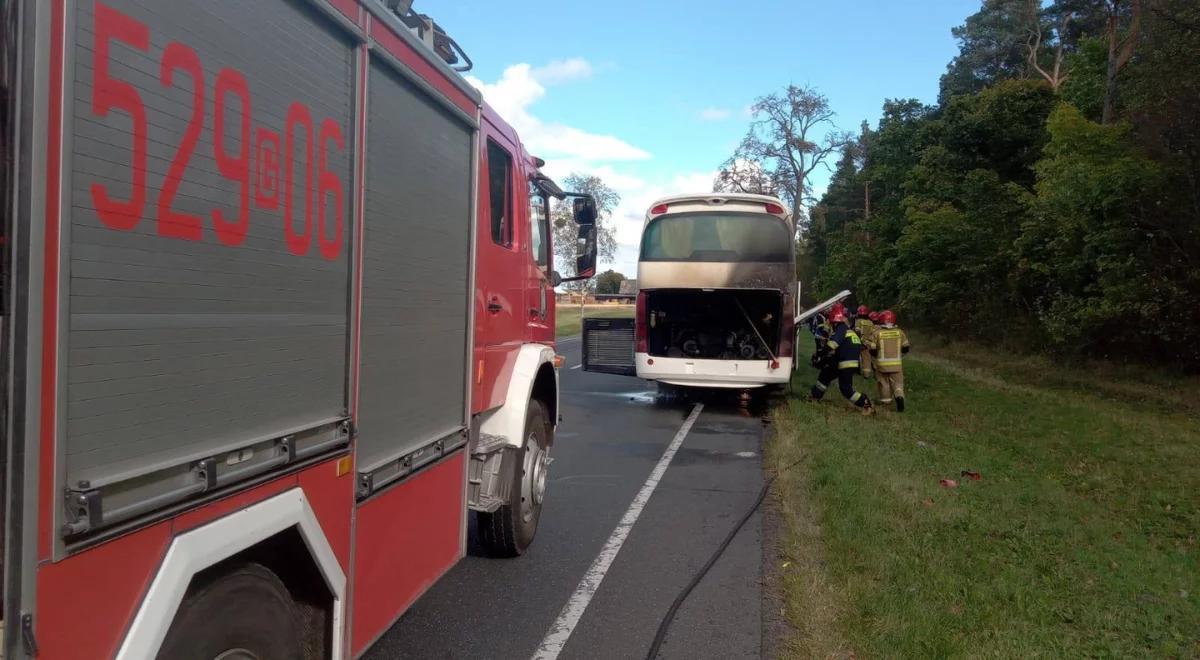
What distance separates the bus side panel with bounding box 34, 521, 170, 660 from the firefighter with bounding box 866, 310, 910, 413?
12.0m

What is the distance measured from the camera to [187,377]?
2.16 meters

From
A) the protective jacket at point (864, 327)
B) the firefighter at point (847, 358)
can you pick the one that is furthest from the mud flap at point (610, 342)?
the protective jacket at point (864, 327)

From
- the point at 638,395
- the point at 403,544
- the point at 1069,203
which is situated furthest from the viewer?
the point at 1069,203

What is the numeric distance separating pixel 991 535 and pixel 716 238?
7175 millimetres

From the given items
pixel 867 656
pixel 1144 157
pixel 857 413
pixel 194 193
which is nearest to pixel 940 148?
pixel 1144 157

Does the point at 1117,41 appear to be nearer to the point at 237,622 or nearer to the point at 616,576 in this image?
the point at 616,576

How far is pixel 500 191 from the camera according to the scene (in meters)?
5.02

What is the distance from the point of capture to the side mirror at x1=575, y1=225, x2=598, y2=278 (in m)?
6.33

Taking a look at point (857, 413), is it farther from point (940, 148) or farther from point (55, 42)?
point (940, 148)

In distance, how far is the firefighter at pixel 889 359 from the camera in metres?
12.9

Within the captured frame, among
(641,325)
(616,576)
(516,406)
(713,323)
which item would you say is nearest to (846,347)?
(713,323)

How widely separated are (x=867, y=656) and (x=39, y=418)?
12.0 ft

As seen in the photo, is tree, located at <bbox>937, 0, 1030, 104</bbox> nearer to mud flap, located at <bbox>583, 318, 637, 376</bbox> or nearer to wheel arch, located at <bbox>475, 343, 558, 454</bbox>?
mud flap, located at <bbox>583, 318, 637, 376</bbox>

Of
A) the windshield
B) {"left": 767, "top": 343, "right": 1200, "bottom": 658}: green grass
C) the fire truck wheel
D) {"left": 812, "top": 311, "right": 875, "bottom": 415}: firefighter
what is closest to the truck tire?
{"left": 767, "top": 343, "right": 1200, "bottom": 658}: green grass
